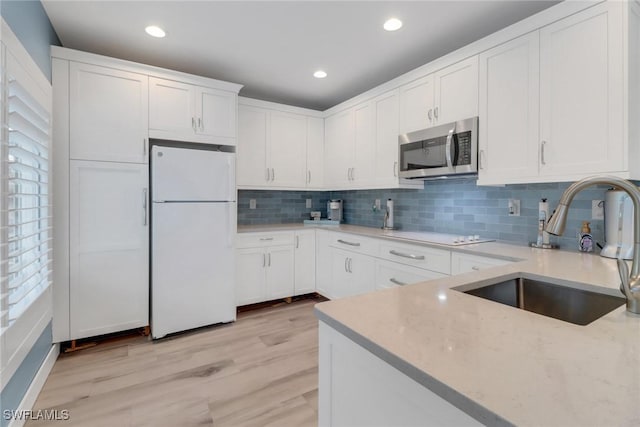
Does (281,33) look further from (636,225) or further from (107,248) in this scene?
(636,225)

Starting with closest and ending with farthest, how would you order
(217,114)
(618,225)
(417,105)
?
(618,225), (417,105), (217,114)

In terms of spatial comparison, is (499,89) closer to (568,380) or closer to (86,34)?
(568,380)

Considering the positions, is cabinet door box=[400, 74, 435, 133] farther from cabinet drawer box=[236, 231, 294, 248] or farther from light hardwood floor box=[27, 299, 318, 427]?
light hardwood floor box=[27, 299, 318, 427]

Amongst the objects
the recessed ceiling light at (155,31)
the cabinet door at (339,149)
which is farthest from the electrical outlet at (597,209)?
the recessed ceiling light at (155,31)

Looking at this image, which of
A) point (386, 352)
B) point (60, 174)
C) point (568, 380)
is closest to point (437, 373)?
point (386, 352)

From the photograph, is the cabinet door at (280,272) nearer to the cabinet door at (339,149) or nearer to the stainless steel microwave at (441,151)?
the cabinet door at (339,149)

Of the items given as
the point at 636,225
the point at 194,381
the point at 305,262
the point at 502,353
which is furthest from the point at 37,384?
the point at 636,225

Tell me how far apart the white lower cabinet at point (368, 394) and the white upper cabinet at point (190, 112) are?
253 cm

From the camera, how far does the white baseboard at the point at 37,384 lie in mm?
1690

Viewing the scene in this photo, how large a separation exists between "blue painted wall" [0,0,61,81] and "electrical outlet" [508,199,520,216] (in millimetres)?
3238

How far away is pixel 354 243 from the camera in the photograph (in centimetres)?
319

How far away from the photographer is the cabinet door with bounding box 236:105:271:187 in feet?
11.4

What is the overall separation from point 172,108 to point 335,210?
224 centimetres

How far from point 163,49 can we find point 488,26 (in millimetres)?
2629
